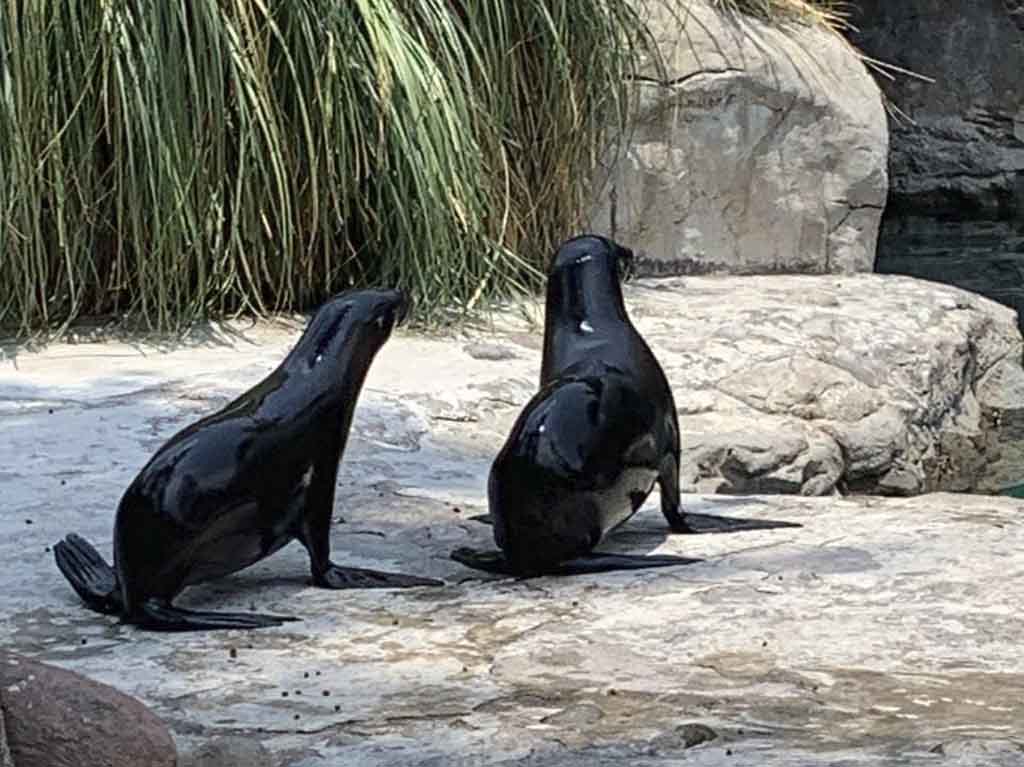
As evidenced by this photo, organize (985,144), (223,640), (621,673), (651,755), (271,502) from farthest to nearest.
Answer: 1. (985,144)
2. (271,502)
3. (223,640)
4. (621,673)
5. (651,755)

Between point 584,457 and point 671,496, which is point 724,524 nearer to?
point 671,496

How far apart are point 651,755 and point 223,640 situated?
87cm

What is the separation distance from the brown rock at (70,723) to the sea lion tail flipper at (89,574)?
3.11 feet

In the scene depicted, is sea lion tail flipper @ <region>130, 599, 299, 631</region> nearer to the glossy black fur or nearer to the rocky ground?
the rocky ground

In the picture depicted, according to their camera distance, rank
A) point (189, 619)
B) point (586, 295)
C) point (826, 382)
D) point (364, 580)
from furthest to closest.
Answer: point (826, 382), point (586, 295), point (364, 580), point (189, 619)

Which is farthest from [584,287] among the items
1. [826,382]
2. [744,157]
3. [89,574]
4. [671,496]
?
[744,157]

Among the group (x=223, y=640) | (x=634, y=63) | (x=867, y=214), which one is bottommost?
(x=223, y=640)

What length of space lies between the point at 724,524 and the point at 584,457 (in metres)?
0.42

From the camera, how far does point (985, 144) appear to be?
505 inches

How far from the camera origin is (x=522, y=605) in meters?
3.24

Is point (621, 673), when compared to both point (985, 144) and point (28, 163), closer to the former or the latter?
point (28, 163)

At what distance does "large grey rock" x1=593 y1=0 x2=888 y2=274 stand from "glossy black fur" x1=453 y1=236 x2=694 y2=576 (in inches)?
118

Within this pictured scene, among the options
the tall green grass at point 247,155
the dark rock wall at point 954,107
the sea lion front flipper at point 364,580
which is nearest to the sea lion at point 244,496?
the sea lion front flipper at point 364,580

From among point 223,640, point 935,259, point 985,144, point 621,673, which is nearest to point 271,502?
point 223,640
